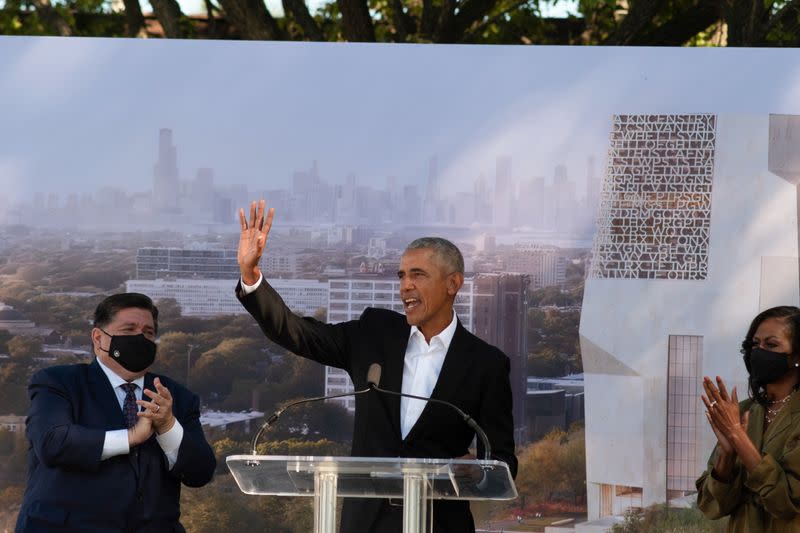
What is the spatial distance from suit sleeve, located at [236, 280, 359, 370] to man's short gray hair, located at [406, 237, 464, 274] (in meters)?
0.40

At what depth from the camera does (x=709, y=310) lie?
221 inches

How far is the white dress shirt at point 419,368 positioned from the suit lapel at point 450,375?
3 cm

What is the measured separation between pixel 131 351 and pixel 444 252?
1.11 metres

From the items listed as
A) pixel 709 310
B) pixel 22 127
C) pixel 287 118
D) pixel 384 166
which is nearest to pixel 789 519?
pixel 709 310

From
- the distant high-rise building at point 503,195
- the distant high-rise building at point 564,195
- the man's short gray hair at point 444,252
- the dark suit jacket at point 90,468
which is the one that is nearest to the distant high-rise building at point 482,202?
the distant high-rise building at point 503,195

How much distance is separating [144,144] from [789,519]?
10.2 ft

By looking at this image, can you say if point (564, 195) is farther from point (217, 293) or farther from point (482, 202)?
point (217, 293)

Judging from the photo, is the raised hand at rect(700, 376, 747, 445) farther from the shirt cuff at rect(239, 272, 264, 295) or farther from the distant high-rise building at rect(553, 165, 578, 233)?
the distant high-rise building at rect(553, 165, 578, 233)

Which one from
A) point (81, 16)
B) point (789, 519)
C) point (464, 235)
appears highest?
point (81, 16)

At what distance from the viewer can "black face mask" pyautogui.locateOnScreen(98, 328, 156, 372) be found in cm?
444

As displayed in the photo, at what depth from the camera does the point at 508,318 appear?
577cm

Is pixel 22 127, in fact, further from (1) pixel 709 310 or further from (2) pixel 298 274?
(1) pixel 709 310

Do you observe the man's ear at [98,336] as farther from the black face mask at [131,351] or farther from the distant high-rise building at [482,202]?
the distant high-rise building at [482,202]

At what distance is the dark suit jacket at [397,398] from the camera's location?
14.3ft
